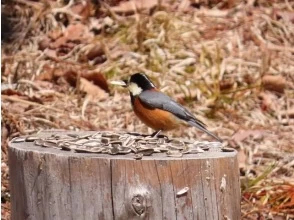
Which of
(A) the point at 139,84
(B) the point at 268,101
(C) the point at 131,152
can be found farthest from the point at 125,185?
(B) the point at 268,101

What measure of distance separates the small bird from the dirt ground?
3.06 ft

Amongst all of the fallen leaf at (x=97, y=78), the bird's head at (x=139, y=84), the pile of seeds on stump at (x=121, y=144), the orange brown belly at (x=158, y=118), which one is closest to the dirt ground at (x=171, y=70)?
the fallen leaf at (x=97, y=78)

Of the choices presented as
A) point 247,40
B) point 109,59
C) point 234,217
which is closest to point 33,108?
point 109,59

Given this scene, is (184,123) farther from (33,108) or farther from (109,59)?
(109,59)

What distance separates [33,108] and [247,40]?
2.52 m

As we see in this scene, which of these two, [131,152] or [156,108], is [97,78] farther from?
[131,152]

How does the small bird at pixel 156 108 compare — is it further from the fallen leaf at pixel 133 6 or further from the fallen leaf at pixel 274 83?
the fallen leaf at pixel 133 6

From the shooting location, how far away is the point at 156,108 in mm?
4727

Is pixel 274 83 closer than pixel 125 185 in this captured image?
No

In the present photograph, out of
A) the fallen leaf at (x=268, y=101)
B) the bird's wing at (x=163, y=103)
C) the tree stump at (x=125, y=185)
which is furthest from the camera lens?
the fallen leaf at (x=268, y=101)

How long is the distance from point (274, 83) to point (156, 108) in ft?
9.57

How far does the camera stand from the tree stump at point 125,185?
3.24 m

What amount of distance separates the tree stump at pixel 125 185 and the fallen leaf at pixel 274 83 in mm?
4093

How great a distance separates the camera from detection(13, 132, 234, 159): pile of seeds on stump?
3.43m
